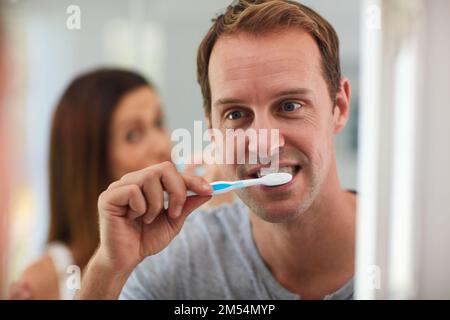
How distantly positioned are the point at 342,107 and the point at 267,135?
0.34ft

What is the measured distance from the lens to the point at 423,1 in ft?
2.68

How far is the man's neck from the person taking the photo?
0.71 metres

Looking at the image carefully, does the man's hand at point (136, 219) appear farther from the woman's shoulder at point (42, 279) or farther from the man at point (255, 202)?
the woman's shoulder at point (42, 279)

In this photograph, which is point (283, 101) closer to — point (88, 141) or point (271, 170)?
point (271, 170)

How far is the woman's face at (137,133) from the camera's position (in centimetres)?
90

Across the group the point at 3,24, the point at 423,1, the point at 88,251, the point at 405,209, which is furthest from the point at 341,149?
the point at 3,24

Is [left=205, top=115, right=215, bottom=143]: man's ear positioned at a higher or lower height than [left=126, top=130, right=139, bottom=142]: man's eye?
lower

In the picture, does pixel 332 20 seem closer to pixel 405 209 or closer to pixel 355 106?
pixel 355 106

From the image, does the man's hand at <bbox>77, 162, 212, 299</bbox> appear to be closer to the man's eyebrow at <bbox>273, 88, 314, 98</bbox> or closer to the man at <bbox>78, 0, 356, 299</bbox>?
the man at <bbox>78, 0, 356, 299</bbox>

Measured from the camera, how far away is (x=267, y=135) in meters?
0.68

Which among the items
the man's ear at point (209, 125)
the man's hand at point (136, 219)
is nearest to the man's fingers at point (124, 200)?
the man's hand at point (136, 219)

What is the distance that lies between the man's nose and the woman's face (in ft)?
0.74

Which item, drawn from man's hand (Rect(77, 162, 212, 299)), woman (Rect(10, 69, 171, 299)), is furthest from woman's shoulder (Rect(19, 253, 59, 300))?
man's hand (Rect(77, 162, 212, 299))

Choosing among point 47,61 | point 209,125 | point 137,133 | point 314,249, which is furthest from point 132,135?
point 314,249
